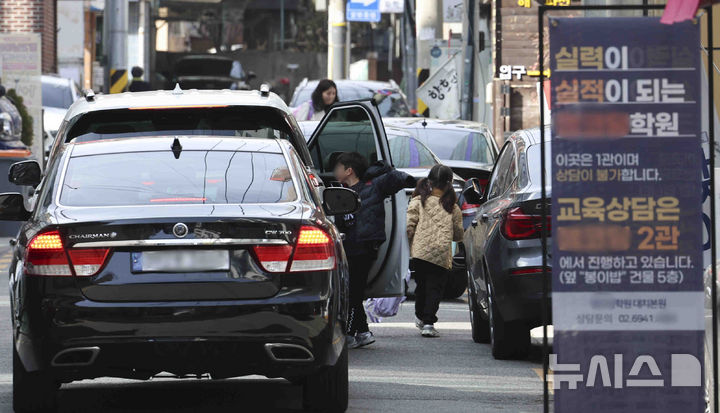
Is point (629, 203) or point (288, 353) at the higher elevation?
point (629, 203)

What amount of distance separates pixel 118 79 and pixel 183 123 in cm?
1928

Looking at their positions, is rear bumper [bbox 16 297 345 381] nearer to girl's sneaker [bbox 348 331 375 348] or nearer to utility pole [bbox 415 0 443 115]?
girl's sneaker [bbox 348 331 375 348]

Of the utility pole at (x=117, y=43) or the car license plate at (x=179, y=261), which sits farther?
the utility pole at (x=117, y=43)

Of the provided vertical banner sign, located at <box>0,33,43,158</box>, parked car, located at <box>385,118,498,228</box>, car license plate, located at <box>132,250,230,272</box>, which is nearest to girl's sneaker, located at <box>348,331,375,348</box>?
car license plate, located at <box>132,250,230,272</box>

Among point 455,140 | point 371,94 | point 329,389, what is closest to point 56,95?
point 371,94

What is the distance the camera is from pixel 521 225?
1020 cm

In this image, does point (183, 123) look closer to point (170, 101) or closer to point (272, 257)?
point (170, 101)

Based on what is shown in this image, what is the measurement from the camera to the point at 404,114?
2473 cm

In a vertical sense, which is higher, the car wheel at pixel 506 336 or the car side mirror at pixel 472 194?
the car side mirror at pixel 472 194

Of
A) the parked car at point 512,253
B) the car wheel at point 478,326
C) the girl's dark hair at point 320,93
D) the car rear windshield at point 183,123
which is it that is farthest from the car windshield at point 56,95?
the car rear windshield at point 183,123

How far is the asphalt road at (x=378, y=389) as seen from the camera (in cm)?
862

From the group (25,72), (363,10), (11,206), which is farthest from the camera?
(363,10)

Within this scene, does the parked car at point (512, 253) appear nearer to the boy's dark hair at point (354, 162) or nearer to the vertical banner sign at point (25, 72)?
the boy's dark hair at point (354, 162)

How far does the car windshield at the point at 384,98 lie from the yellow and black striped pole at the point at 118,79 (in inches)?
195
